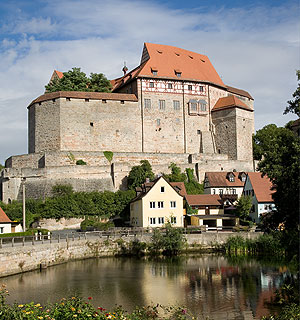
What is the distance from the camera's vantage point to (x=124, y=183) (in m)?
53.9

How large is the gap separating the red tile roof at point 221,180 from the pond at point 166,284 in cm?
2061

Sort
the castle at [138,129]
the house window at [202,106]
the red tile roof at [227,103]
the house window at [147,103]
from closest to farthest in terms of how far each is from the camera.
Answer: the castle at [138,129], the house window at [147,103], the red tile roof at [227,103], the house window at [202,106]

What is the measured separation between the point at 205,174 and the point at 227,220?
1139 centimetres

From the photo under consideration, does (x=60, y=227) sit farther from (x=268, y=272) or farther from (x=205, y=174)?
(x=268, y=272)

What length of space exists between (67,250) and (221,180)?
26.3 meters

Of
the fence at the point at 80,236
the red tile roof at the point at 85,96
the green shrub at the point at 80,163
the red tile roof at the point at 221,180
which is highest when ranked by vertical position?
the red tile roof at the point at 85,96

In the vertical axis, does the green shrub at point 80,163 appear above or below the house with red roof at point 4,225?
above

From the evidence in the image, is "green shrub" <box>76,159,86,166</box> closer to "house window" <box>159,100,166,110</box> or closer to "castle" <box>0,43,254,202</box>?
"castle" <box>0,43,254,202</box>

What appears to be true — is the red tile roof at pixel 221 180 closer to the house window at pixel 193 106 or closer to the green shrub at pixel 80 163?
the house window at pixel 193 106

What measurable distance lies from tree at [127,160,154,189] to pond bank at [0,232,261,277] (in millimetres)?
15025

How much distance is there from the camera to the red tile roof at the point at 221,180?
5331 centimetres

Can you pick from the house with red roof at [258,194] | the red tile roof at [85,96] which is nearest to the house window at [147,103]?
the red tile roof at [85,96]

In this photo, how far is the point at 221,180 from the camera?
54344 mm

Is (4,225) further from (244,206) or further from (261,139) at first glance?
(261,139)
